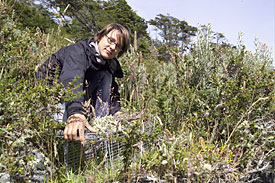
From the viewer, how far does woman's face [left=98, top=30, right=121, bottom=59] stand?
2264mm

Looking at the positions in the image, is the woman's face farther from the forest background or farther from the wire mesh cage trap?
the wire mesh cage trap

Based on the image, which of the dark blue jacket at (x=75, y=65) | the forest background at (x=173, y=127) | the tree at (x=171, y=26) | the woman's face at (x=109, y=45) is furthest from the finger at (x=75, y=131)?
the tree at (x=171, y=26)

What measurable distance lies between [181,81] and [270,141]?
3.36 feet

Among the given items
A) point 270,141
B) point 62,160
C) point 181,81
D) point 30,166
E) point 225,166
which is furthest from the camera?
point 181,81

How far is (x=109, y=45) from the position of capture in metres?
2.28

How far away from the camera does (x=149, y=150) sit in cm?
179

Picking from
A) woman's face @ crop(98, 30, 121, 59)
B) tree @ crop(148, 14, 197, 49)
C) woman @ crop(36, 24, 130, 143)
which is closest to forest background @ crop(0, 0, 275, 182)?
woman @ crop(36, 24, 130, 143)

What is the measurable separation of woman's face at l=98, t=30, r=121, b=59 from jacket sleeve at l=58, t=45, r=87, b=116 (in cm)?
23

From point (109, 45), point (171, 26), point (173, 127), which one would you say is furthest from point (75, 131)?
point (171, 26)

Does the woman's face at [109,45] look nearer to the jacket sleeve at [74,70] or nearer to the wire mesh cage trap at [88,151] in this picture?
the jacket sleeve at [74,70]

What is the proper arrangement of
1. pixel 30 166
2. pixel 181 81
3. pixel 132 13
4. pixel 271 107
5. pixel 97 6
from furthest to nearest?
pixel 132 13, pixel 97 6, pixel 181 81, pixel 271 107, pixel 30 166

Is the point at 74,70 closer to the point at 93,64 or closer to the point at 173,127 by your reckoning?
the point at 93,64

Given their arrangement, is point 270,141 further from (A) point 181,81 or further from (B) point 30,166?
(B) point 30,166

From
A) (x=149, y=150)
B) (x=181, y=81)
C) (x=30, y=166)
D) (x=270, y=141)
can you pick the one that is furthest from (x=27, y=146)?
(x=270, y=141)
